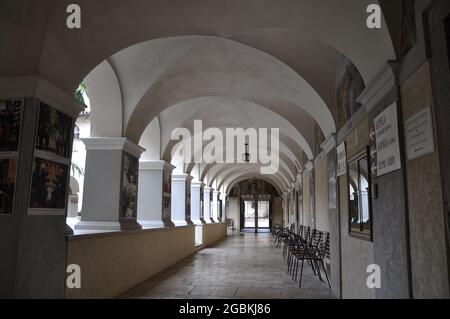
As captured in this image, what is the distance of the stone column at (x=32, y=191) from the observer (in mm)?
4301

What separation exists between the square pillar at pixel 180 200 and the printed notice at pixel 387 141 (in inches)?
412

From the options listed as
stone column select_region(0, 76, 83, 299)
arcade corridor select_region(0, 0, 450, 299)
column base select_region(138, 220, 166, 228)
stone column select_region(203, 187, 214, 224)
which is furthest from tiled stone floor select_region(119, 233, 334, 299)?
stone column select_region(203, 187, 214, 224)

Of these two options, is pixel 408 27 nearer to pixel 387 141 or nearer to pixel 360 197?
pixel 387 141

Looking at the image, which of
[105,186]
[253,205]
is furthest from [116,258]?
[253,205]

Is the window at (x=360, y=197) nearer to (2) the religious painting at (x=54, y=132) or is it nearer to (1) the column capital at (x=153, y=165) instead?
(2) the religious painting at (x=54, y=132)

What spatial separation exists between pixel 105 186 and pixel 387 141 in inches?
212

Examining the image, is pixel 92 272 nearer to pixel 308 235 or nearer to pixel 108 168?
pixel 108 168

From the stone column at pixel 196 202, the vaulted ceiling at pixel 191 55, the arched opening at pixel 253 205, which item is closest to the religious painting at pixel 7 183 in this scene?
the vaulted ceiling at pixel 191 55

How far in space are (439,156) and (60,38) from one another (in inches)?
179

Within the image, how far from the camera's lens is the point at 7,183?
4.42 metres

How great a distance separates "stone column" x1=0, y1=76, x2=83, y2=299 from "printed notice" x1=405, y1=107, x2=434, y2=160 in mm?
4179

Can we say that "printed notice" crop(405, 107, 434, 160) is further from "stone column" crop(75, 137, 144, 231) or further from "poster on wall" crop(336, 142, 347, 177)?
"stone column" crop(75, 137, 144, 231)

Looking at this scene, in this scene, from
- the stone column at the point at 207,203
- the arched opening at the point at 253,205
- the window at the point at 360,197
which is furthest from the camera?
the arched opening at the point at 253,205

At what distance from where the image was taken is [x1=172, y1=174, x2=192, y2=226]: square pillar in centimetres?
1420
